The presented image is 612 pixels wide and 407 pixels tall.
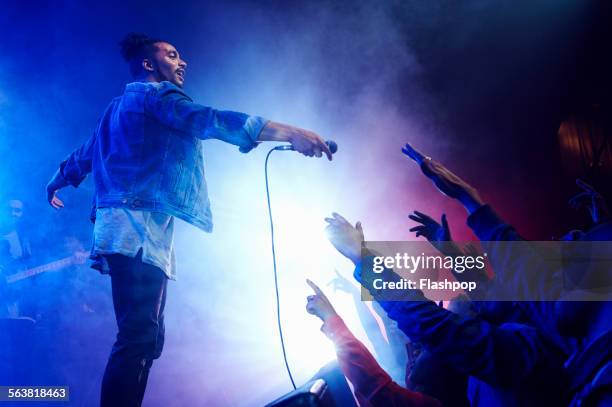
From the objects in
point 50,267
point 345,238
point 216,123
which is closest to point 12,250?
point 50,267

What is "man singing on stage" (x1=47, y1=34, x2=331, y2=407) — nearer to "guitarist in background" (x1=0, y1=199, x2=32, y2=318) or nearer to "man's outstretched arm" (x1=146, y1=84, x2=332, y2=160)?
"man's outstretched arm" (x1=146, y1=84, x2=332, y2=160)

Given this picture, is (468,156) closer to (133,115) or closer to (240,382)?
(240,382)

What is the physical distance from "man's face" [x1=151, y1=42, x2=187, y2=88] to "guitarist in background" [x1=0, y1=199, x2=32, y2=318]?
278cm

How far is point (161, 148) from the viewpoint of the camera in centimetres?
157

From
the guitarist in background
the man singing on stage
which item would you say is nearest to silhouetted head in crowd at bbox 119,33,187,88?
the man singing on stage

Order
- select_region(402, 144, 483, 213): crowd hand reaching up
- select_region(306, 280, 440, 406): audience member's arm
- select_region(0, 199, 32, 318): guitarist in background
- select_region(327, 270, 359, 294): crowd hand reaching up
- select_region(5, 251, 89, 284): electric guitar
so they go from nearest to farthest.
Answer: select_region(306, 280, 440, 406): audience member's arm < select_region(402, 144, 483, 213): crowd hand reaching up < select_region(327, 270, 359, 294): crowd hand reaching up < select_region(0, 199, 32, 318): guitarist in background < select_region(5, 251, 89, 284): electric guitar

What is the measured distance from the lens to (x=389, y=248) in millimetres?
3672

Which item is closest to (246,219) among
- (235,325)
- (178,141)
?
(235,325)

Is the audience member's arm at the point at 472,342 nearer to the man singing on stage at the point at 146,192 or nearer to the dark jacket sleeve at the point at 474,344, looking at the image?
the dark jacket sleeve at the point at 474,344

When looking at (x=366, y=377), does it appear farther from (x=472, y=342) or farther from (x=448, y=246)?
(x=448, y=246)

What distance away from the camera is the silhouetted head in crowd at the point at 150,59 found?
1.90 metres

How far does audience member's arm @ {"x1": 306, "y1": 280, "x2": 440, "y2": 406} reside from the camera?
1328 mm

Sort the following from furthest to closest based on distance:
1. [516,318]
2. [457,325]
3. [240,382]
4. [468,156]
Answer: [468,156] < [240,382] < [516,318] < [457,325]

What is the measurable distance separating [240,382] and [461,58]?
3688 mm
